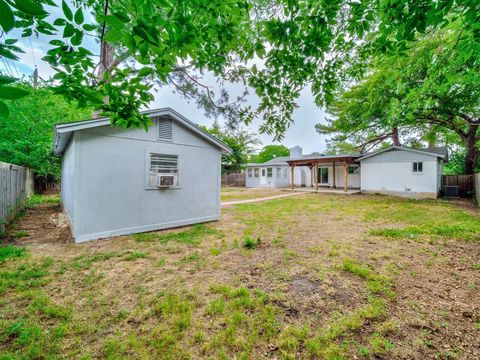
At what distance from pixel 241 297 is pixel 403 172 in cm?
1487

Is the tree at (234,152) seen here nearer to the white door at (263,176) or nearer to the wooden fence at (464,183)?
the white door at (263,176)

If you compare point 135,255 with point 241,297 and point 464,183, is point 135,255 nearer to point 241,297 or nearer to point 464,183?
point 241,297

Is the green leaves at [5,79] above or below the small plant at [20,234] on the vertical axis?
above

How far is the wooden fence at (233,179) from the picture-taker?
23.1 metres

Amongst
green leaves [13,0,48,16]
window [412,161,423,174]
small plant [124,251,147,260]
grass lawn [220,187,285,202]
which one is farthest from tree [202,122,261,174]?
green leaves [13,0,48,16]

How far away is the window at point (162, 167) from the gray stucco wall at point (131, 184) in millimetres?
135

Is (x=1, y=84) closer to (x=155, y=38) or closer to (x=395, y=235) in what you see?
(x=155, y=38)

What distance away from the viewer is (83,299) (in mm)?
2697

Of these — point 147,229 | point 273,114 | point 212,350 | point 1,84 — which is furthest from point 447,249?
point 147,229

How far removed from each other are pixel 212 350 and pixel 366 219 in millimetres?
6982

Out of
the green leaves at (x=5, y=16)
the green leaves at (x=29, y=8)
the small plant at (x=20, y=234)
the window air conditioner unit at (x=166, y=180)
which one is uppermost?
the green leaves at (x=29, y=8)

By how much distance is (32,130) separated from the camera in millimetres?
10188

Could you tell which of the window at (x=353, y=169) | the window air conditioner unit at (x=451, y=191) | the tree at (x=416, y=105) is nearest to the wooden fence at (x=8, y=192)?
the tree at (x=416, y=105)

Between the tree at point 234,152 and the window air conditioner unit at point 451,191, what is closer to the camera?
the window air conditioner unit at point 451,191
